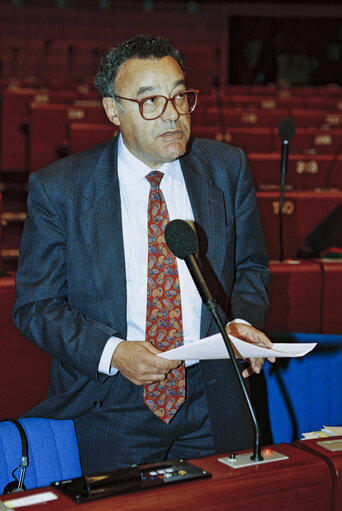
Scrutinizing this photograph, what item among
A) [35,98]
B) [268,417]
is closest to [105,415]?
[268,417]

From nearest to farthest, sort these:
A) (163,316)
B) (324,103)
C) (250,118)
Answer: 1. (163,316)
2. (250,118)
3. (324,103)

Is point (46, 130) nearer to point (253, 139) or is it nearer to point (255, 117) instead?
point (253, 139)

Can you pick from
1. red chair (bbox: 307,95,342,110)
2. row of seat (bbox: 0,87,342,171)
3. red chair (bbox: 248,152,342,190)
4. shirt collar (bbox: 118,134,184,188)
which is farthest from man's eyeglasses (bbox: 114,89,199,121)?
red chair (bbox: 307,95,342,110)

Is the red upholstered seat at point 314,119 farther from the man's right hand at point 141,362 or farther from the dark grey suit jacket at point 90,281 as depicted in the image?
the man's right hand at point 141,362

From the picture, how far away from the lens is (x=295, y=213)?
3695 mm

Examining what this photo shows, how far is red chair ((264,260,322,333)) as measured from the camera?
2.37m

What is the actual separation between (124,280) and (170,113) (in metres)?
0.36

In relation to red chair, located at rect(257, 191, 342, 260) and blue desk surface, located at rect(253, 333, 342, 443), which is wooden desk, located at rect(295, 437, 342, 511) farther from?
red chair, located at rect(257, 191, 342, 260)

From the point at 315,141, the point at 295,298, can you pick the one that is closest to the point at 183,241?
the point at 295,298

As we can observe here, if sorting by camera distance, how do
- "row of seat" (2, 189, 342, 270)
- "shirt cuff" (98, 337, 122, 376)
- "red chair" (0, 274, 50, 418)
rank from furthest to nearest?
1. "row of seat" (2, 189, 342, 270)
2. "red chair" (0, 274, 50, 418)
3. "shirt cuff" (98, 337, 122, 376)

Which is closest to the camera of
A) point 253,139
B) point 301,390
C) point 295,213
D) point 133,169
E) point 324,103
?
point 133,169

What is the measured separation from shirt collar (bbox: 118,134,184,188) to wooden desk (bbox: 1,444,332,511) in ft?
2.36

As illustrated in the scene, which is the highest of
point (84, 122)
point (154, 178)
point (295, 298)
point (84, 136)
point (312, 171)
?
point (84, 122)

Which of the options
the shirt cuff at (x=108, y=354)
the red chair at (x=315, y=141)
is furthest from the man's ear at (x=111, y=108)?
the red chair at (x=315, y=141)
